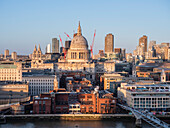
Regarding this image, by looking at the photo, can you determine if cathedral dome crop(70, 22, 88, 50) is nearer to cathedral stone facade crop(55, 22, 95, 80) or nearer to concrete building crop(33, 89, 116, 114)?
cathedral stone facade crop(55, 22, 95, 80)

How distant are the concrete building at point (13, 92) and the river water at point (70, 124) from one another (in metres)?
Result: 10.2

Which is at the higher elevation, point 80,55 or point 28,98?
point 80,55

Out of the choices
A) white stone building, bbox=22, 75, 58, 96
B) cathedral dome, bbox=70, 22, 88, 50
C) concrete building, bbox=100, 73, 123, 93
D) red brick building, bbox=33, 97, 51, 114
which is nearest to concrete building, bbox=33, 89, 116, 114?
red brick building, bbox=33, 97, 51, 114

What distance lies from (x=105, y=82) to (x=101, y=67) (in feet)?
100.0

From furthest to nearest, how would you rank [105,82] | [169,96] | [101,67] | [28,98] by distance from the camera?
1. [101,67]
2. [105,82]
3. [28,98]
4. [169,96]

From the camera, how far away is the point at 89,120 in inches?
2115

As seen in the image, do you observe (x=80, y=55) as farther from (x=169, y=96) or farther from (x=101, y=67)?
(x=169, y=96)

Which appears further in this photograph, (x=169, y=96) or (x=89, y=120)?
(x=169, y=96)

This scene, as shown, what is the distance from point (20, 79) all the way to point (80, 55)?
115 ft

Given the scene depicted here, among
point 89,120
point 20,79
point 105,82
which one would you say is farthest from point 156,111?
point 20,79

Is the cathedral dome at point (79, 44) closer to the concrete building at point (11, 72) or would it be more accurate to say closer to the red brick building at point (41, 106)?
the concrete building at point (11, 72)

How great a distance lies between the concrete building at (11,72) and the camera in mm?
82125

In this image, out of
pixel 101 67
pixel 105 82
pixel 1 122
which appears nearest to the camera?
pixel 1 122

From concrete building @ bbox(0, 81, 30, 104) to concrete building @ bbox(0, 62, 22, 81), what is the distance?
13.7 m
